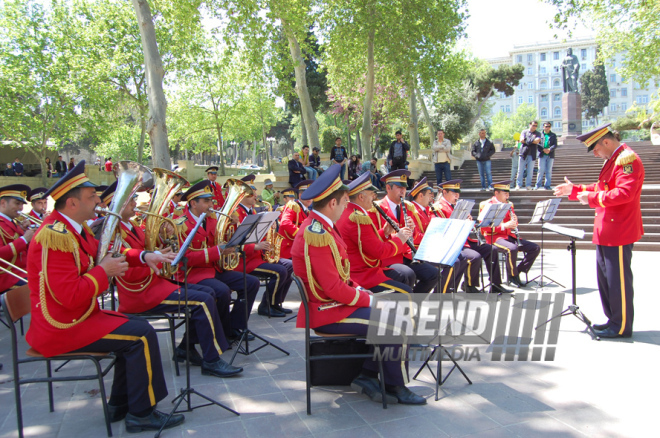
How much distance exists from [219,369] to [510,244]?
18.1 feet

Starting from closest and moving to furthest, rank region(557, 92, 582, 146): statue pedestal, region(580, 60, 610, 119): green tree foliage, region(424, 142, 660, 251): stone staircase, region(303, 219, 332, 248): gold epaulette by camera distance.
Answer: region(303, 219, 332, 248): gold epaulette → region(424, 142, 660, 251): stone staircase → region(557, 92, 582, 146): statue pedestal → region(580, 60, 610, 119): green tree foliage

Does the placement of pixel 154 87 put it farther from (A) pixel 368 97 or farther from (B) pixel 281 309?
(A) pixel 368 97

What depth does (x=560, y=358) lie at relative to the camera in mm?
4770

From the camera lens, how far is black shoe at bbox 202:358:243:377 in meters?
4.48

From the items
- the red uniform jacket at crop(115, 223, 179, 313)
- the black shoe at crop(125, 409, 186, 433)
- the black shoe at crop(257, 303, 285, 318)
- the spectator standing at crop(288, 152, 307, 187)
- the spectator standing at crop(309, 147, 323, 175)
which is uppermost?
the spectator standing at crop(309, 147, 323, 175)

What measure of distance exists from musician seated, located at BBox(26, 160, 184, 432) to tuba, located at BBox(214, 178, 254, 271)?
1.58 m

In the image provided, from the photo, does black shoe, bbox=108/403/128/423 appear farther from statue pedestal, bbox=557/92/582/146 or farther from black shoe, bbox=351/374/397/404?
statue pedestal, bbox=557/92/582/146

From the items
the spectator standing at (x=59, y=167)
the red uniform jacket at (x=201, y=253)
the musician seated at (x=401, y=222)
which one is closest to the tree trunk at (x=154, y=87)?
the red uniform jacket at (x=201, y=253)

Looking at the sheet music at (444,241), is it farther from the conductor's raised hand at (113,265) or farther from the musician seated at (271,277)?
the musician seated at (271,277)

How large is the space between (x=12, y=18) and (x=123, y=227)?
2759 centimetres

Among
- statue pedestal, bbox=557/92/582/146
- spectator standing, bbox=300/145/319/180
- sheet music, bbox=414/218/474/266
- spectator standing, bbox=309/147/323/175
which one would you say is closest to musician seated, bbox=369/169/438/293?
sheet music, bbox=414/218/474/266

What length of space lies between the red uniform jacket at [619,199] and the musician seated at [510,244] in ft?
8.03

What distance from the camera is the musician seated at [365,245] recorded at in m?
4.89

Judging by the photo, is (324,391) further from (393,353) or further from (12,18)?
(12,18)
